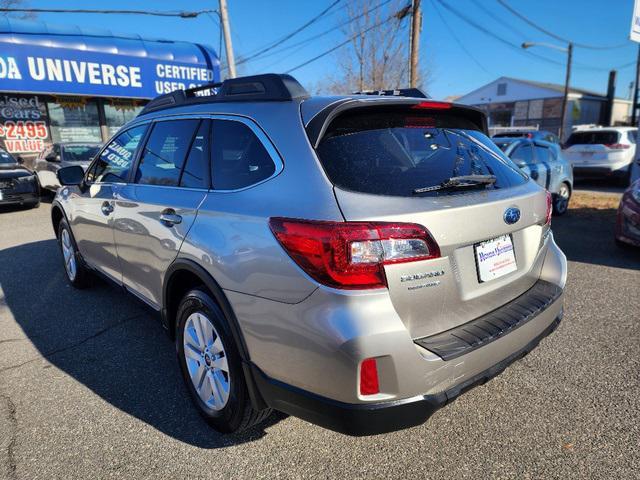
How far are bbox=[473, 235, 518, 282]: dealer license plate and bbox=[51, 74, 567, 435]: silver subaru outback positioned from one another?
0.4 inches

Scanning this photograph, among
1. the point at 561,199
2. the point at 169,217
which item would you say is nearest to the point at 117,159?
the point at 169,217

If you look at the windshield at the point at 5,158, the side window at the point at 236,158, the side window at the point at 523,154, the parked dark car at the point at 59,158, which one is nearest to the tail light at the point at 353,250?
the side window at the point at 236,158

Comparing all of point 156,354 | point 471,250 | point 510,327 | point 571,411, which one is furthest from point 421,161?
point 156,354

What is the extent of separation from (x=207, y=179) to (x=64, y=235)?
10.7 ft

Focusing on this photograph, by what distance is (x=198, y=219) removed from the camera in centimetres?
243

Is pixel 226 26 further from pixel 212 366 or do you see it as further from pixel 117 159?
pixel 212 366

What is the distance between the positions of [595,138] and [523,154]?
771cm

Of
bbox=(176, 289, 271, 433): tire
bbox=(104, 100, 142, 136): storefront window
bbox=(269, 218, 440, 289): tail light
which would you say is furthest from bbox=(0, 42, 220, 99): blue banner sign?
bbox=(269, 218, 440, 289): tail light

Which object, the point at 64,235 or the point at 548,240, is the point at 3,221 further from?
the point at 548,240

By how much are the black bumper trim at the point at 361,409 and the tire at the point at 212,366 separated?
0.31 m

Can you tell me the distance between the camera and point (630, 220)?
18.7 feet

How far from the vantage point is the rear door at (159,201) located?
2.62 metres

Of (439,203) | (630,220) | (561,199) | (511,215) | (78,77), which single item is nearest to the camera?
(439,203)

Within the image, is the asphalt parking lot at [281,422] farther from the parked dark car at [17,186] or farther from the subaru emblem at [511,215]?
the parked dark car at [17,186]
